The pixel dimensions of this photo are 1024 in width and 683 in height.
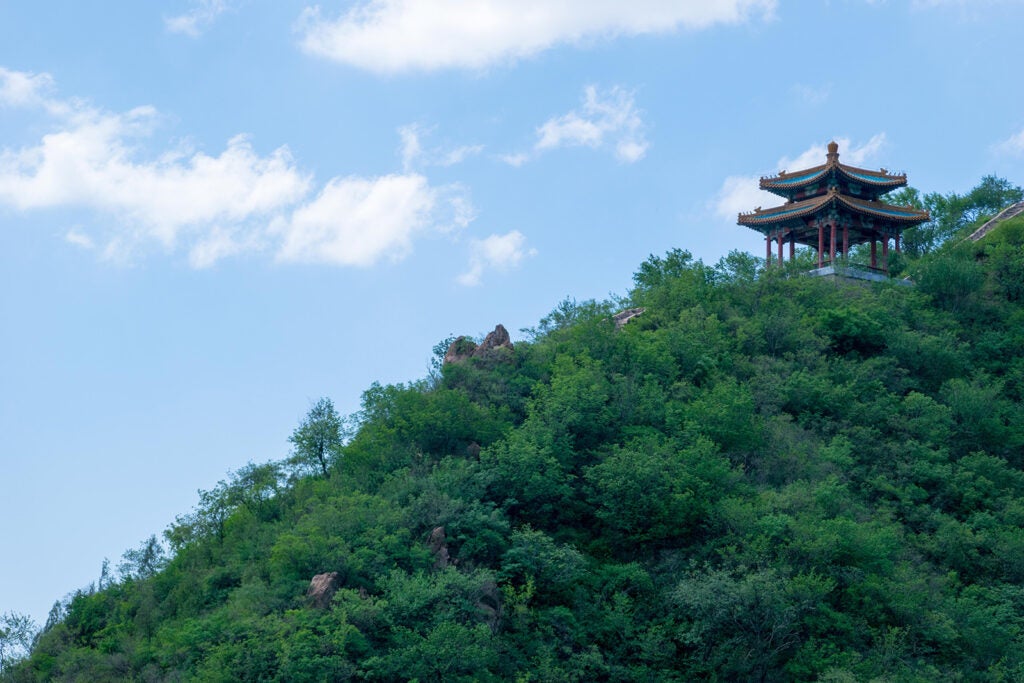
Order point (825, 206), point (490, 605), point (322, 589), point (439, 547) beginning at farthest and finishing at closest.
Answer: point (825, 206) → point (439, 547) → point (490, 605) → point (322, 589)

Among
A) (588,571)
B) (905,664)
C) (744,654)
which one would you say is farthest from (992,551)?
(588,571)

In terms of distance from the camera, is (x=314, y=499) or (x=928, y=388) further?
(x=928, y=388)

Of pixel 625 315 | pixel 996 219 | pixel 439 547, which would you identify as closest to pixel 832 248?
pixel 625 315

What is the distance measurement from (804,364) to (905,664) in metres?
12.8

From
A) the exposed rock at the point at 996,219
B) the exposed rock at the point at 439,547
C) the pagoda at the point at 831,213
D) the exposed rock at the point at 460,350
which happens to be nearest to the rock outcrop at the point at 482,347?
the exposed rock at the point at 460,350

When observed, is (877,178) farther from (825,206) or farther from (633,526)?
(633,526)

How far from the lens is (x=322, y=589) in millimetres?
27828

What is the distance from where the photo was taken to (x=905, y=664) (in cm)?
2775

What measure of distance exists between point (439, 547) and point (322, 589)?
9.50 feet

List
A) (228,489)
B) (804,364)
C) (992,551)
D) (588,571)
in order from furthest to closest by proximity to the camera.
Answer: (804,364) < (228,489) < (992,551) < (588,571)

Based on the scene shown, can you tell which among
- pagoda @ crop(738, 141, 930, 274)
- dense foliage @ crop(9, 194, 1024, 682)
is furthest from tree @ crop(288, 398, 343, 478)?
pagoda @ crop(738, 141, 930, 274)

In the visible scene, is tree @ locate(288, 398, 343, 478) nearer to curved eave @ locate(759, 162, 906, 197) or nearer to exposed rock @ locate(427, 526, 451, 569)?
exposed rock @ locate(427, 526, 451, 569)

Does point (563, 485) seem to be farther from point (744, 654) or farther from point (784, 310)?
point (784, 310)

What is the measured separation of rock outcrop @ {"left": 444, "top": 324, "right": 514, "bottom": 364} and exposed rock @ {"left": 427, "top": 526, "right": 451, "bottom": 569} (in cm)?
818
